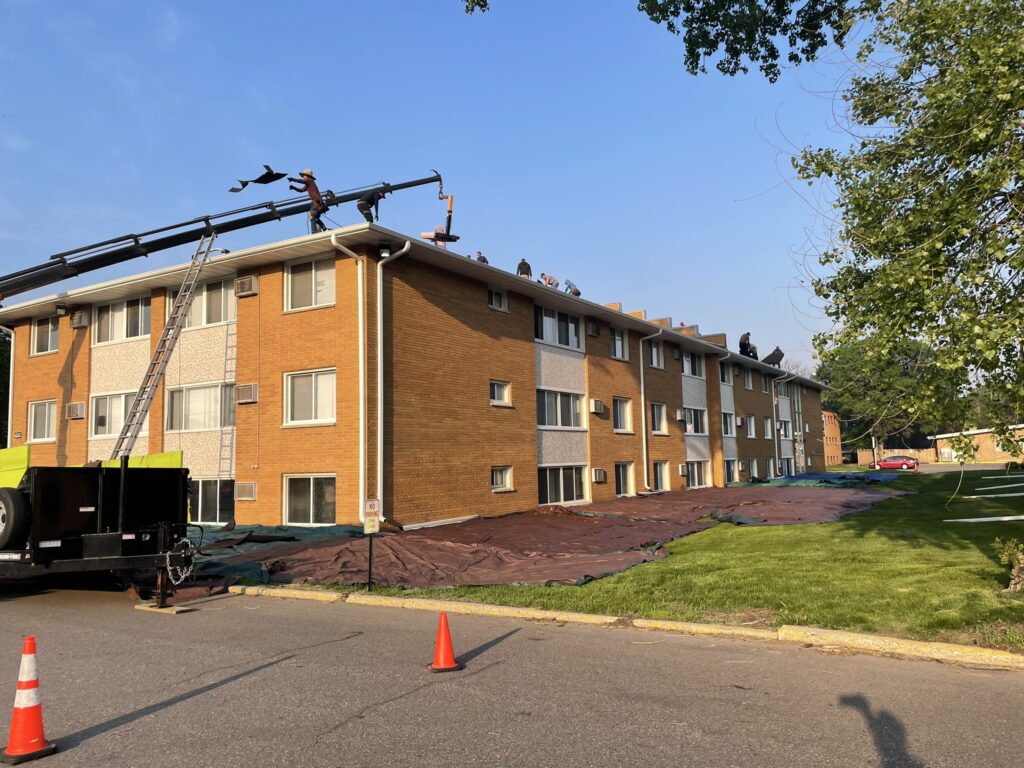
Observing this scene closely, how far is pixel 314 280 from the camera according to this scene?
1845cm

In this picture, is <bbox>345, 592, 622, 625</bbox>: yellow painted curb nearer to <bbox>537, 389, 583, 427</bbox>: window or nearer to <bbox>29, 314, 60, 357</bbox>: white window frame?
<bbox>537, 389, 583, 427</bbox>: window

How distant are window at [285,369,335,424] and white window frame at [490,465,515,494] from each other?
5.11 meters

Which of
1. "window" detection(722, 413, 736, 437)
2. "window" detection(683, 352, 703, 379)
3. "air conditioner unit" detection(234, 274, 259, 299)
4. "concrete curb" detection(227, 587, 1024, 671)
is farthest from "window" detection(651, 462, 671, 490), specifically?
"concrete curb" detection(227, 587, 1024, 671)

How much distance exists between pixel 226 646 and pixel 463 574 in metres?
4.71

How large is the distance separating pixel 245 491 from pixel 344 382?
4.04 meters

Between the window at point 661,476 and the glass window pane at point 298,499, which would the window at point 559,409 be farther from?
the glass window pane at point 298,499

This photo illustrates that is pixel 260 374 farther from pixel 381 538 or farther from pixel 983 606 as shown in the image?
pixel 983 606

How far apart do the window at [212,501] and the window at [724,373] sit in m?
25.4

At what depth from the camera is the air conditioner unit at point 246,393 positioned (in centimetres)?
1887

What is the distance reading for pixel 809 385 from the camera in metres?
54.4

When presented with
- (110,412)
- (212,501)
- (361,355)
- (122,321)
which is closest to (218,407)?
(212,501)

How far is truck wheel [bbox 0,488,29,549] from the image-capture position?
9.82 meters

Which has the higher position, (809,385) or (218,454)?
(809,385)

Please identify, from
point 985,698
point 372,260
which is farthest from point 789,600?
point 372,260
